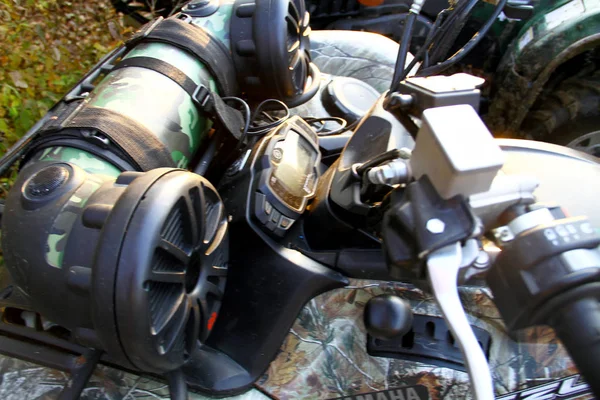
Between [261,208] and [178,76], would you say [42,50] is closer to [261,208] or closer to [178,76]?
[178,76]

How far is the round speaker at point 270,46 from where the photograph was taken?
128 cm

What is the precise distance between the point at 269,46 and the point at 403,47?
44cm

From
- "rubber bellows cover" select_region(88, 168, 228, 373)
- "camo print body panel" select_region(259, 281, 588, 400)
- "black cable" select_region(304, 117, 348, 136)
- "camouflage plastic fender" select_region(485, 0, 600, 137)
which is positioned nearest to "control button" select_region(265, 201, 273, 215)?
"rubber bellows cover" select_region(88, 168, 228, 373)

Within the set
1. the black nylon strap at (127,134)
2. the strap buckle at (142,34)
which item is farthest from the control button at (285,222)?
the strap buckle at (142,34)

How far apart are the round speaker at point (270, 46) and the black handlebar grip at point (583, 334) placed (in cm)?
95

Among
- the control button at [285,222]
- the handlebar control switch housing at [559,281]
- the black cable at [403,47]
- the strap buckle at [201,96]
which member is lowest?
the handlebar control switch housing at [559,281]

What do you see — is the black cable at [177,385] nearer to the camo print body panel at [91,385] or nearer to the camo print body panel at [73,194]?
the camo print body panel at [91,385]

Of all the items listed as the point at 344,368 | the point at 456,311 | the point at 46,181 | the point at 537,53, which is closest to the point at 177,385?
the point at 344,368

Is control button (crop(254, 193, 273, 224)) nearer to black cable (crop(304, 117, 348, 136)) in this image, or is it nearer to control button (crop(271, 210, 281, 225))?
control button (crop(271, 210, 281, 225))

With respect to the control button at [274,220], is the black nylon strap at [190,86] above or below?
above

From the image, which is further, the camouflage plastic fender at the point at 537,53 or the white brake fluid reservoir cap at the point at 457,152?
the camouflage plastic fender at the point at 537,53

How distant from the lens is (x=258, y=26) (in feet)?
4.25

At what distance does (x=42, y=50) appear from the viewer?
2676 millimetres

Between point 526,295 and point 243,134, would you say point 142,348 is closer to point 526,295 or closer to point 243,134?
point 526,295
